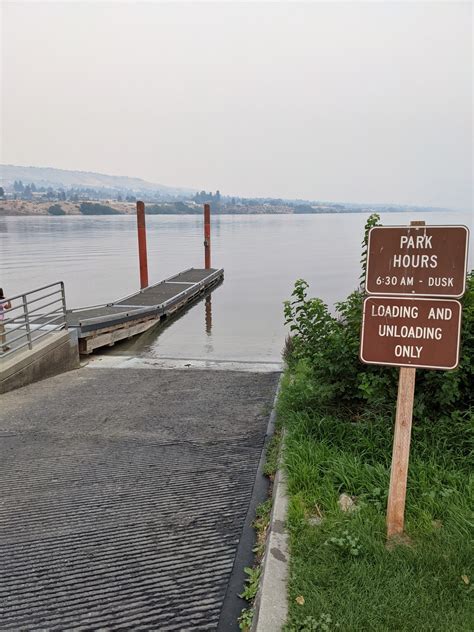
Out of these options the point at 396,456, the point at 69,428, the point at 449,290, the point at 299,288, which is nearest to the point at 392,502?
the point at 396,456

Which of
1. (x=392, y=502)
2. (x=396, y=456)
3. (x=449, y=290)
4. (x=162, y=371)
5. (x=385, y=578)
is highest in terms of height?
(x=449, y=290)

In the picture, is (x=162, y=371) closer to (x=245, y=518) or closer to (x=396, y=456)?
(x=245, y=518)

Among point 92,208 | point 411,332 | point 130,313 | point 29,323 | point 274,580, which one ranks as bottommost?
point 130,313

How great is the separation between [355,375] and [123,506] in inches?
89.4

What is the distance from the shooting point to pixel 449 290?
8.97ft

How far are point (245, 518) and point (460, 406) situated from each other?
2.03m

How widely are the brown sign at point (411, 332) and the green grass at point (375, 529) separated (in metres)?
1.08

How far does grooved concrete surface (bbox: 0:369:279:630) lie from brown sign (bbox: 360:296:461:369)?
5.43 ft

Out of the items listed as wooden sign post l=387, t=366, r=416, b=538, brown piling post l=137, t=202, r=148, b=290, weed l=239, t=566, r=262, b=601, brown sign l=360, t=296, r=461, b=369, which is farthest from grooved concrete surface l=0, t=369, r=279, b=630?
brown piling post l=137, t=202, r=148, b=290

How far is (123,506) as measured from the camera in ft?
12.1

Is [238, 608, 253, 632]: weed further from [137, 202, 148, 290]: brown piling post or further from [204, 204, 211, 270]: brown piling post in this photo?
[204, 204, 211, 270]: brown piling post

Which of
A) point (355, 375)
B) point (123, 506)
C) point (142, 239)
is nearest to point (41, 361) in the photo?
point (123, 506)

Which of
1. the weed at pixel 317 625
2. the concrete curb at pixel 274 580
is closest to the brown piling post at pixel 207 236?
the concrete curb at pixel 274 580

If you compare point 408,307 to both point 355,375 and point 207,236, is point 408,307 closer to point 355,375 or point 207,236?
point 355,375
